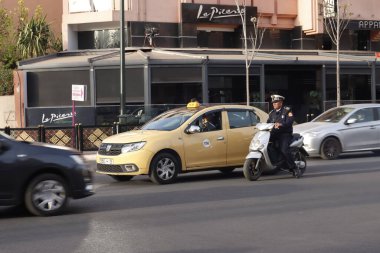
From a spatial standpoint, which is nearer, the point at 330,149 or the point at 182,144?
the point at 182,144

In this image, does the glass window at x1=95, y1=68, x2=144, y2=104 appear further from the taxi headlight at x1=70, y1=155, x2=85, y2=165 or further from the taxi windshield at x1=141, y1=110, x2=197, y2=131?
the taxi headlight at x1=70, y1=155, x2=85, y2=165

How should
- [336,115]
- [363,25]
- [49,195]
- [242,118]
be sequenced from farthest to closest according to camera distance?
[363,25] < [336,115] < [242,118] < [49,195]

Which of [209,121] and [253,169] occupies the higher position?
[209,121]

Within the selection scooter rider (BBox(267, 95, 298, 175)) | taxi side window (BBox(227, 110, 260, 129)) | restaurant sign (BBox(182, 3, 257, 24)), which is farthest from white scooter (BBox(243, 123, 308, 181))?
restaurant sign (BBox(182, 3, 257, 24))

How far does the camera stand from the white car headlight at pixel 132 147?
38.4 ft

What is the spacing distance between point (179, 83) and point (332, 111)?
9.90 metres

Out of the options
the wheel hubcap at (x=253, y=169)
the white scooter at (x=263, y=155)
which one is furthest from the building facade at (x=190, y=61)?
the wheel hubcap at (x=253, y=169)

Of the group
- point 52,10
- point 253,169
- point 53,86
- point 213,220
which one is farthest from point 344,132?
point 52,10

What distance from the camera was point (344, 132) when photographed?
53.8ft

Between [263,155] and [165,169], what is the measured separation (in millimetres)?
2027

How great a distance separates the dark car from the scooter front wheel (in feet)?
13.1

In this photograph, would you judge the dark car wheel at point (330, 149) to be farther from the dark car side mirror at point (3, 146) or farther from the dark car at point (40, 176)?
the dark car side mirror at point (3, 146)

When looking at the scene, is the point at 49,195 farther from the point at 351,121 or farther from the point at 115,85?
the point at 115,85

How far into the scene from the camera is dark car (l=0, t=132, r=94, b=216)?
8.30 m
